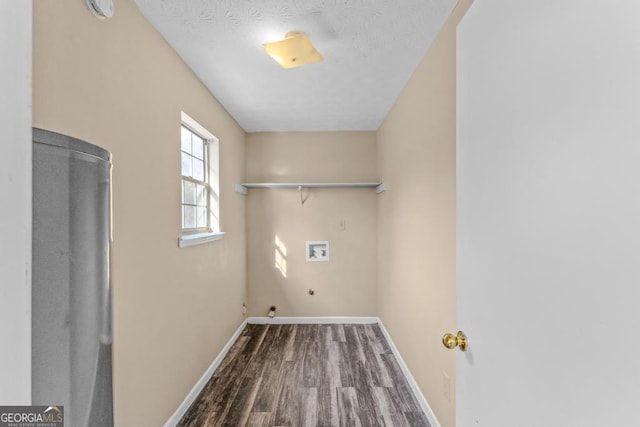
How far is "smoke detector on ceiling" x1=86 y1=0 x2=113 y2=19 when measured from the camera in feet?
3.79

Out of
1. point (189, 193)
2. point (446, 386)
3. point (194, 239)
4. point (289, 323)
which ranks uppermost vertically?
point (189, 193)

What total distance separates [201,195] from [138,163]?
1.08 metres

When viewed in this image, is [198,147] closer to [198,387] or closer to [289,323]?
[198,387]

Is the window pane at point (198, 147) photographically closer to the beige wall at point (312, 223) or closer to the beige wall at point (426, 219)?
the beige wall at point (312, 223)

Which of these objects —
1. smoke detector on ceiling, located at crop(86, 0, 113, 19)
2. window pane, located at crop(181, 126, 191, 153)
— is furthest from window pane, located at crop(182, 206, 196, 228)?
smoke detector on ceiling, located at crop(86, 0, 113, 19)

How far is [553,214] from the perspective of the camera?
1.79ft

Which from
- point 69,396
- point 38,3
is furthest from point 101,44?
point 69,396

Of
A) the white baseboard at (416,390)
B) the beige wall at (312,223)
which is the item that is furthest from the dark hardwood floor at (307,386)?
the beige wall at (312,223)

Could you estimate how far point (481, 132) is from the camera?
30.8 inches

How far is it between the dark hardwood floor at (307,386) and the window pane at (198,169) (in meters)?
1.68

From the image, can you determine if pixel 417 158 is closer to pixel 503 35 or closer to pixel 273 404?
pixel 503 35

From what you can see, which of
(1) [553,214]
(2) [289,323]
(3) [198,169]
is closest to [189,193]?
(3) [198,169]

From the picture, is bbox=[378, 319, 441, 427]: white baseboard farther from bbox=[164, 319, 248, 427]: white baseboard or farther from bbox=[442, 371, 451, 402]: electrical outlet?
bbox=[164, 319, 248, 427]: white baseboard

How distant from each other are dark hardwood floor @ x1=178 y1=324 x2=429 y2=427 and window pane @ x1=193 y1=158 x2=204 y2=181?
1.68 m
